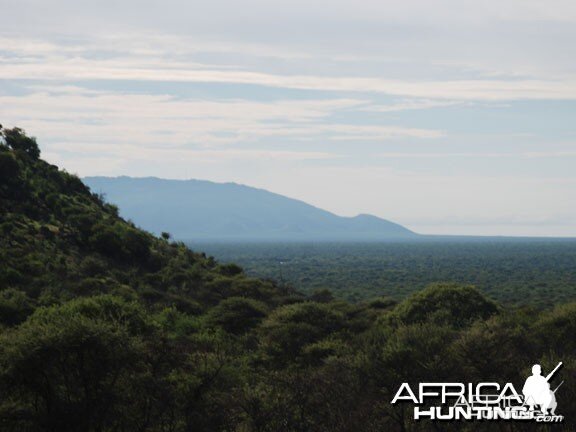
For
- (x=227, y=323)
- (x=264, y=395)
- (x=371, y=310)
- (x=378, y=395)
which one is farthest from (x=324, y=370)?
(x=371, y=310)

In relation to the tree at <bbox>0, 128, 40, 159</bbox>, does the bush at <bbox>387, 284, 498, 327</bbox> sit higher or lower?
lower

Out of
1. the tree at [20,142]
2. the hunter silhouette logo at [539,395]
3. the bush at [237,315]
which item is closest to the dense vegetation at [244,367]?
the hunter silhouette logo at [539,395]

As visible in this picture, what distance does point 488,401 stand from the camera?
102 feet

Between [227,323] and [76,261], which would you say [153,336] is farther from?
[76,261]

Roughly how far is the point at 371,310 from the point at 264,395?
4929 centimetres

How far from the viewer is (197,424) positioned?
33906 millimetres

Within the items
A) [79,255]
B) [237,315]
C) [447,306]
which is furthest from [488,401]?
[79,255]

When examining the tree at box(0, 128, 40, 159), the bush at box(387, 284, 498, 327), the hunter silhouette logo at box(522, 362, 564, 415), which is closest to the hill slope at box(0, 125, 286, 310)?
the tree at box(0, 128, 40, 159)

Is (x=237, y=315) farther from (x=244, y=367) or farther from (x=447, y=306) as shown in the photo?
(x=244, y=367)

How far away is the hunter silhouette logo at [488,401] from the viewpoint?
1125 inches

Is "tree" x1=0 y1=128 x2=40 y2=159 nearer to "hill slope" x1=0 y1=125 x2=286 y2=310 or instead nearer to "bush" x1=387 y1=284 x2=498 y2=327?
"hill slope" x1=0 y1=125 x2=286 y2=310

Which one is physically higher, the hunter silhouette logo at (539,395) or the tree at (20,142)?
the tree at (20,142)

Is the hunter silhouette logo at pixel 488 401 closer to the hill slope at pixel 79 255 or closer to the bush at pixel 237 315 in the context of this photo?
the bush at pixel 237 315

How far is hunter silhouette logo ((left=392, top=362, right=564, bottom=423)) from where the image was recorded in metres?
28.6
